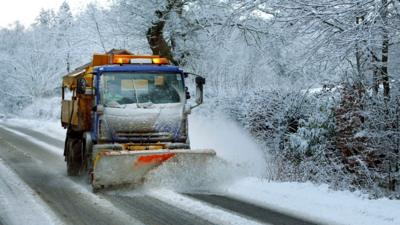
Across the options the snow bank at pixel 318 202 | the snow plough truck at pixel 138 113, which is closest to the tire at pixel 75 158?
the snow plough truck at pixel 138 113

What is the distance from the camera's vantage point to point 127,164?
26.3 ft

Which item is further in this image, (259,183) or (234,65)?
(234,65)

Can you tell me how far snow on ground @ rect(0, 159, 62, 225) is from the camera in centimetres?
629

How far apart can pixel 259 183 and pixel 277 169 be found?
1120mm

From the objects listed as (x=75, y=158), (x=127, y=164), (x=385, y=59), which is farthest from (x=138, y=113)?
(x=385, y=59)

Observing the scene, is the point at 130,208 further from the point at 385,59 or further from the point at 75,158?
the point at 385,59

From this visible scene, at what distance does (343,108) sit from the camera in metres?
9.05

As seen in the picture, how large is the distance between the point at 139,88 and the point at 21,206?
294 centimetres

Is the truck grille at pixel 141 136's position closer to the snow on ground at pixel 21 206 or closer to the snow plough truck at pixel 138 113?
the snow plough truck at pixel 138 113

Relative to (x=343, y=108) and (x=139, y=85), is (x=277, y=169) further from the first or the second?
(x=139, y=85)

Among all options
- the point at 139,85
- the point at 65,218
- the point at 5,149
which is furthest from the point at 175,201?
the point at 5,149

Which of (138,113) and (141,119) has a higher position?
(138,113)

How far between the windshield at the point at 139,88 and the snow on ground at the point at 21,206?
79.3 inches

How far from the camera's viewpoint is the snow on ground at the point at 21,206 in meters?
6.29
